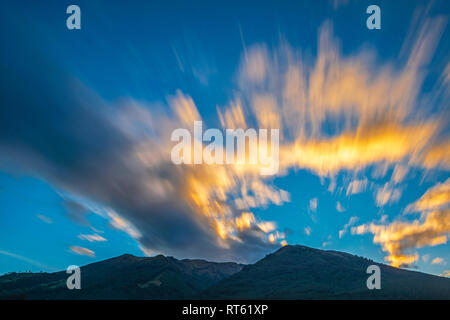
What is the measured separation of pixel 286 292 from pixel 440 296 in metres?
90.5

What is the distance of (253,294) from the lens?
19988cm

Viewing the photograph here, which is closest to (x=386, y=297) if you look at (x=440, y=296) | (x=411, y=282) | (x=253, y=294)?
(x=440, y=296)
